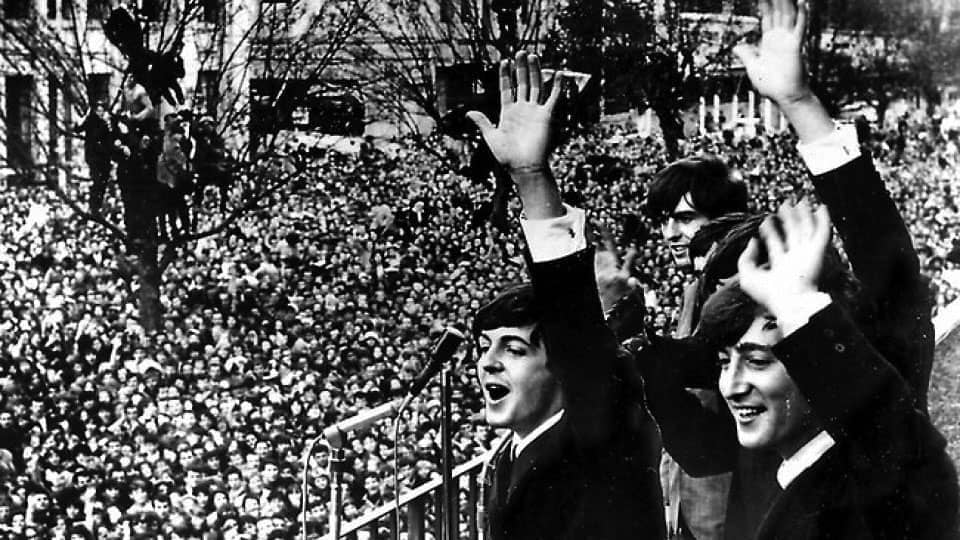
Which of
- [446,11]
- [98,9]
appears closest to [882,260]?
[446,11]

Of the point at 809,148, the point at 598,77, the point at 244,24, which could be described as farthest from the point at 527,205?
the point at 244,24

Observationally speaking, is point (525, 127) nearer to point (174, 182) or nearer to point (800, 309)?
point (800, 309)

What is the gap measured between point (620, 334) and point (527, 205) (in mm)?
491

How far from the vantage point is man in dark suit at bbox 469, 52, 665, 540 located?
3244 mm

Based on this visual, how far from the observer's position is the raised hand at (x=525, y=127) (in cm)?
337

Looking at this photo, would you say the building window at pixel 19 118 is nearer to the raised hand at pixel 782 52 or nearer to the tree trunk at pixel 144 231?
the tree trunk at pixel 144 231

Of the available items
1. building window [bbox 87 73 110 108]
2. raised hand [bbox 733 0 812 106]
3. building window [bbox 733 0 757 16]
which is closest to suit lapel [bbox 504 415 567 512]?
raised hand [bbox 733 0 812 106]

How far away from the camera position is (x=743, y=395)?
11.0 ft

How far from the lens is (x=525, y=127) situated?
11.1 feet

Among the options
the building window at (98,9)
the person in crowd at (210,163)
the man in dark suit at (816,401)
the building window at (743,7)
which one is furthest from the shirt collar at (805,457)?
the building window at (98,9)

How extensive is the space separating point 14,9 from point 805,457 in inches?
118

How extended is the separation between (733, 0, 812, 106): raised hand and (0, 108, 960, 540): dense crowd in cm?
121

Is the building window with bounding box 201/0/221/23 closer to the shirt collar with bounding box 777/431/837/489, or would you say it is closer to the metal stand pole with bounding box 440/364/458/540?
the metal stand pole with bounding box 440/364/458/540

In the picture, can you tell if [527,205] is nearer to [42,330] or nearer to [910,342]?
[910,342]
